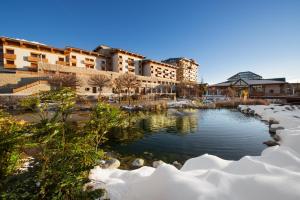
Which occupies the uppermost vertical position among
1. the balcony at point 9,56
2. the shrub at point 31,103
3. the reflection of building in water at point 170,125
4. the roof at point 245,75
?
the roof at point 245,75

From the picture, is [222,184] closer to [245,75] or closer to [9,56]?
[9,56]

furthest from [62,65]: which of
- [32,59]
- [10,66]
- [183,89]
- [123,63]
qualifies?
[183,89]

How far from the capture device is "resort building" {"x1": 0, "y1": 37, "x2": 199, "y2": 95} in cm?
3356

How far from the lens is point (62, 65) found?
39531 millimetres

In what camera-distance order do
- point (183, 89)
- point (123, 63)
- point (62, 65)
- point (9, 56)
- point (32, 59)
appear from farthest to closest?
point (183, 89)
point (123, 63)
point (32, 59)
point (62, 65)
point (9, 56)

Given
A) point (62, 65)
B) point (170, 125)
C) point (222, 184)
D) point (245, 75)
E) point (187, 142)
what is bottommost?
point (187, 142)

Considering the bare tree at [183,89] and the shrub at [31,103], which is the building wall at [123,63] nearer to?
the bare tree at [183,89]

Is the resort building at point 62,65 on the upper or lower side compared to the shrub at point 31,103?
upper

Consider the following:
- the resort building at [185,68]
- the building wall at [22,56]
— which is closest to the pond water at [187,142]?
the building wall at [22,56]

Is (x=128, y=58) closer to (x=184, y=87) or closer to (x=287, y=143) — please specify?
(x=184, y=87)

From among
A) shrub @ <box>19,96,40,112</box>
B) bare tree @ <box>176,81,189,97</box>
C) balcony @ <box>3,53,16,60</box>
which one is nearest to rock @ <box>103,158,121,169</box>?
shrub @ <box>19,96,40,112</box>

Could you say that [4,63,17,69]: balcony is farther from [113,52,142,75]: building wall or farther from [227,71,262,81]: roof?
[227,71,262,81]: roof

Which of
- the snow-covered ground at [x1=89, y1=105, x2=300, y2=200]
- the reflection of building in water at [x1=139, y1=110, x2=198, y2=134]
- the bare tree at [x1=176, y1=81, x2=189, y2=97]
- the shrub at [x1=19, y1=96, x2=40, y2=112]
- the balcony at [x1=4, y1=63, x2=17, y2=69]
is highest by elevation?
the balcony at [x1=4, y1=63, x2=17, y2=69]

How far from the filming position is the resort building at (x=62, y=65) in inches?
1321
